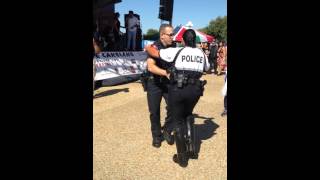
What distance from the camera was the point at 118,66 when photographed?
13898mm

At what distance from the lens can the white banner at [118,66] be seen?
41.8 feet

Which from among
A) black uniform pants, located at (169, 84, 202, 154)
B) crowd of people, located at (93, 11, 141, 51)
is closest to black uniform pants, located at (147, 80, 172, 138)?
black uniform pants, located at (169, 84, 202, 154)

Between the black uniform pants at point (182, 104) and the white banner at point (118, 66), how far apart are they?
7.65 metres

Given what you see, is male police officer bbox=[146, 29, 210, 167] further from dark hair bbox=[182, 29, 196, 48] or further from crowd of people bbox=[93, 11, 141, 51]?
crowd of people bbox=[93, 11, 141, 51]

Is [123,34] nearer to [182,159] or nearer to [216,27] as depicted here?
[182,159]

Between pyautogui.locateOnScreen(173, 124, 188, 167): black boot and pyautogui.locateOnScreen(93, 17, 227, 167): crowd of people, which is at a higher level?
pyautogui.locateOnScreen(93, 17, 227, 167): crowd of people

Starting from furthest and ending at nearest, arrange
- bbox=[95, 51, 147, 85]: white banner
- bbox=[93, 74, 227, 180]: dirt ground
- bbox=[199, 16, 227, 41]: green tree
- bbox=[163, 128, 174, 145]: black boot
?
1. bbox=[199, 16, 227, 41]: green tree
2. bbox=[95, 51, 147, 85]: white banner
3. bbox=[163, 128, 174, 145]: black boot
4. bbox=[93, 74, 227, 180]: dirt ground

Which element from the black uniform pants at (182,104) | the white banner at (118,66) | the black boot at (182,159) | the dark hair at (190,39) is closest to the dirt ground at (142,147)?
the black boot at (182,159)

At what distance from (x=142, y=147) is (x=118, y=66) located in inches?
326

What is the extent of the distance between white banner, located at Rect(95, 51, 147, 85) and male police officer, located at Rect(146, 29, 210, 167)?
25.2 ft

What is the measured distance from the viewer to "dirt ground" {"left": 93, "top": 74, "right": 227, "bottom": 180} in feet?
15.8

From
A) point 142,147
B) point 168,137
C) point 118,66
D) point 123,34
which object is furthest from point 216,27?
point 142,147
